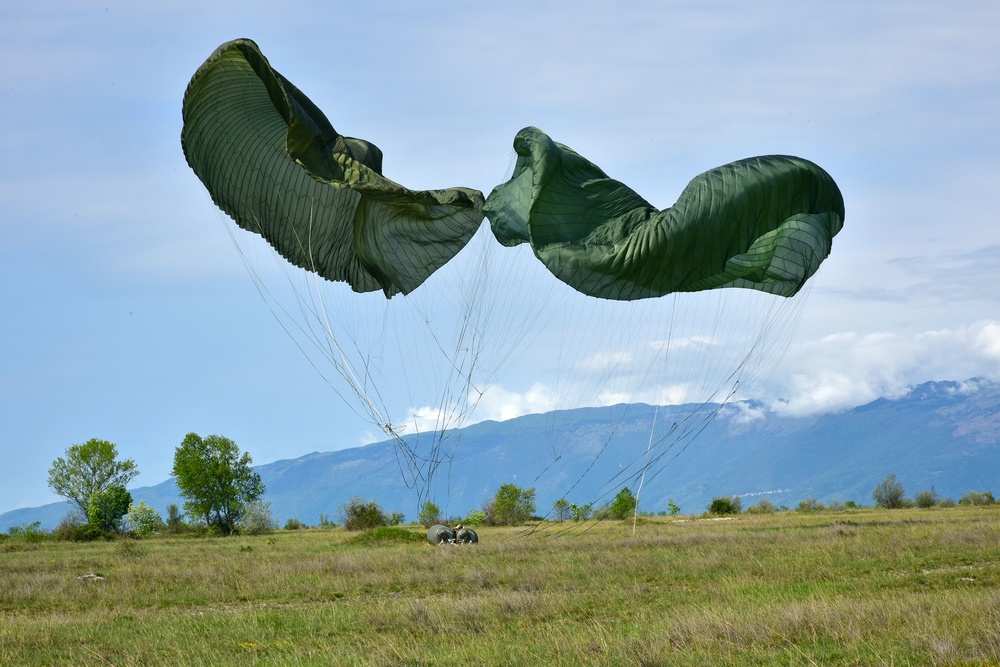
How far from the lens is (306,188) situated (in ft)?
54.7

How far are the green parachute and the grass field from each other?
190 inches

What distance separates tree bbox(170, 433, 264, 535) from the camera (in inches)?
2515

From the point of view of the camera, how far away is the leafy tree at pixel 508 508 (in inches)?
2087

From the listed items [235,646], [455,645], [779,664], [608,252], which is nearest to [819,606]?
[779,664]

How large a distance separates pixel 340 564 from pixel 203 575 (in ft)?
9.80

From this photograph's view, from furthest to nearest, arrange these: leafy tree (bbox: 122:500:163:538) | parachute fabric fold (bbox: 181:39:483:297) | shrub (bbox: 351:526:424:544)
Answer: leafy tree (bbox: 122:500:163:538), shrub (bbox: 351:526:424:544), parachute fabric fold (bbox: 181:39:483:297)

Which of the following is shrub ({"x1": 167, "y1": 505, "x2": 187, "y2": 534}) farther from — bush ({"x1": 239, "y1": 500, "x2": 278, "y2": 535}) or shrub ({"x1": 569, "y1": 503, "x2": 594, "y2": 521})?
shrub ({"x1": 569, "y1": 503, "x2": 594, "y2": 521})

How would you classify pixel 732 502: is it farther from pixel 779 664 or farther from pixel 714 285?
pixel 779 664

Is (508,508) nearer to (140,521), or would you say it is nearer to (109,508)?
(140,521)

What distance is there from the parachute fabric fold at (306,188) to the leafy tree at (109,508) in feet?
155

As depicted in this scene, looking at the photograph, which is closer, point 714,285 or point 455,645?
point 455,645

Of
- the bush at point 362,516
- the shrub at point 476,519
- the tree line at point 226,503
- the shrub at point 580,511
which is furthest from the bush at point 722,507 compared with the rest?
the bush at point 362,516

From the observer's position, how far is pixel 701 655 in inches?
388

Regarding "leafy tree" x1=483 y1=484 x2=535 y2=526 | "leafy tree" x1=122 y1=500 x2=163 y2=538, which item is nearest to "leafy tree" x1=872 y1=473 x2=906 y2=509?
"leafy tree" x1=483 y1=484 x2=535 y2=526
